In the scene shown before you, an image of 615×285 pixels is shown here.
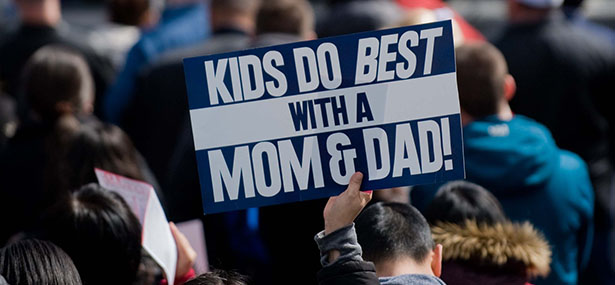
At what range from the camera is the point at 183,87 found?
5191mm

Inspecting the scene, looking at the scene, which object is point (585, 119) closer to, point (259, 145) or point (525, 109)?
point (525, 109)

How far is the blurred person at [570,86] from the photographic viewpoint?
5000 millimetres

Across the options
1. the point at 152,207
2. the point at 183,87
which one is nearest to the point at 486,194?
the point at 152,207

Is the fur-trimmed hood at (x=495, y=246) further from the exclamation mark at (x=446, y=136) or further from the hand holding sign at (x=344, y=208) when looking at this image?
the hand holding sign at (x=344, y=208)

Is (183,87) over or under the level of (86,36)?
under

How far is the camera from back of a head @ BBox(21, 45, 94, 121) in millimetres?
4082

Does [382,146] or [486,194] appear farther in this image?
[486,194]

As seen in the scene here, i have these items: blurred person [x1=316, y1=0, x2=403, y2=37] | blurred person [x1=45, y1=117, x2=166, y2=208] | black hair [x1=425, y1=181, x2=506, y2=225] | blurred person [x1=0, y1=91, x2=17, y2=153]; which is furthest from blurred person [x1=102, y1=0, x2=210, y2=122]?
black hair [x1=425, y1=181, x2=506, y2=225]

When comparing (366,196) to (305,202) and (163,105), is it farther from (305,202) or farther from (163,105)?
(163,105)

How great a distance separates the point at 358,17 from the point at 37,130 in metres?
2.46

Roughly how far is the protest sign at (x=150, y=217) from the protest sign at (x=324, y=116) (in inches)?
14.1

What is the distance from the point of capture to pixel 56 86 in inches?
161

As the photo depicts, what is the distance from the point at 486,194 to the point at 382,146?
2.81ft

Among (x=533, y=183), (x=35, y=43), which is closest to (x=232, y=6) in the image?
(x=35, y=43)
